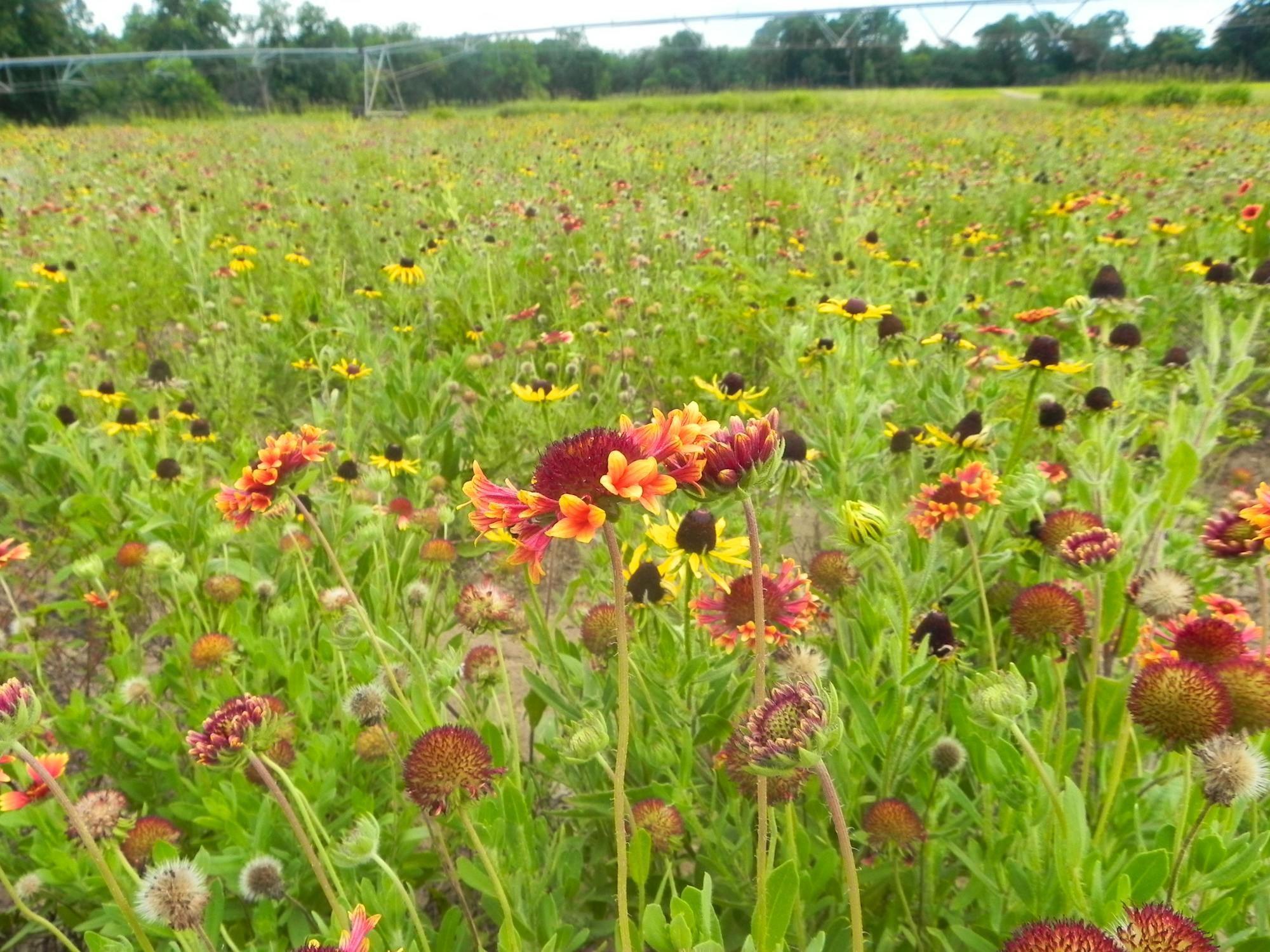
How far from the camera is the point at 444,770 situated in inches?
40.4

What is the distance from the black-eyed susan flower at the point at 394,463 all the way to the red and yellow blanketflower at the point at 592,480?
71.1 inches

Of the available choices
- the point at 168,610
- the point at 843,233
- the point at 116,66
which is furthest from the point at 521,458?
the point at 116,66

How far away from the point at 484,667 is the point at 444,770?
39cm

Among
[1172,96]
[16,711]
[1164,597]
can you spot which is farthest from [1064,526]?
[1172,96]

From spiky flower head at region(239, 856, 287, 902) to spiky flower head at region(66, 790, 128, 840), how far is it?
8.3 inches

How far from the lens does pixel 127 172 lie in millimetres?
7777

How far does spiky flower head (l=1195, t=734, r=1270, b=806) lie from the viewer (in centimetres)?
81

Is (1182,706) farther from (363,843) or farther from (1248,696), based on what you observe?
(363,843)

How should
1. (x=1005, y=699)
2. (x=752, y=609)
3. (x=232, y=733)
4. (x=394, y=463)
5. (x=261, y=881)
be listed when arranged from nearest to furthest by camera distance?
(x=1005, y=699), (x=232, y=733), (x=261, y=881), (x=752, y=609), (x=394, y=463)

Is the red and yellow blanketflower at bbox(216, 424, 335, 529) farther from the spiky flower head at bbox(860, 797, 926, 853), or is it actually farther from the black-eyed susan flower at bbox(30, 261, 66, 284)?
the black-eyed susan flower at bbox(30, 261, 66, 284)

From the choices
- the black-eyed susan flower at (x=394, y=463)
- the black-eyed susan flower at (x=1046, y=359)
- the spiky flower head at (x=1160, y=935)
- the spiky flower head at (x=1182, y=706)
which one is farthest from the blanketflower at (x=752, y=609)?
the black-eyed susan flower at (x=394, y=463)

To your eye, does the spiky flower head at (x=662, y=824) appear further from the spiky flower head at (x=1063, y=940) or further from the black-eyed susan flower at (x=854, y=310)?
the black-eyed susan flower at (x=854, y=310)

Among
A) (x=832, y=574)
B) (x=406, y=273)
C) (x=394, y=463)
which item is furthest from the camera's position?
(x=406, y=273)

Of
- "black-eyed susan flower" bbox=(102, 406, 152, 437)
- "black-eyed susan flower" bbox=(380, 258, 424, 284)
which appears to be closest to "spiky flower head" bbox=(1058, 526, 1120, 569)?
"black-eyed susan flower" bbox=(102, 406, 152, 437)
